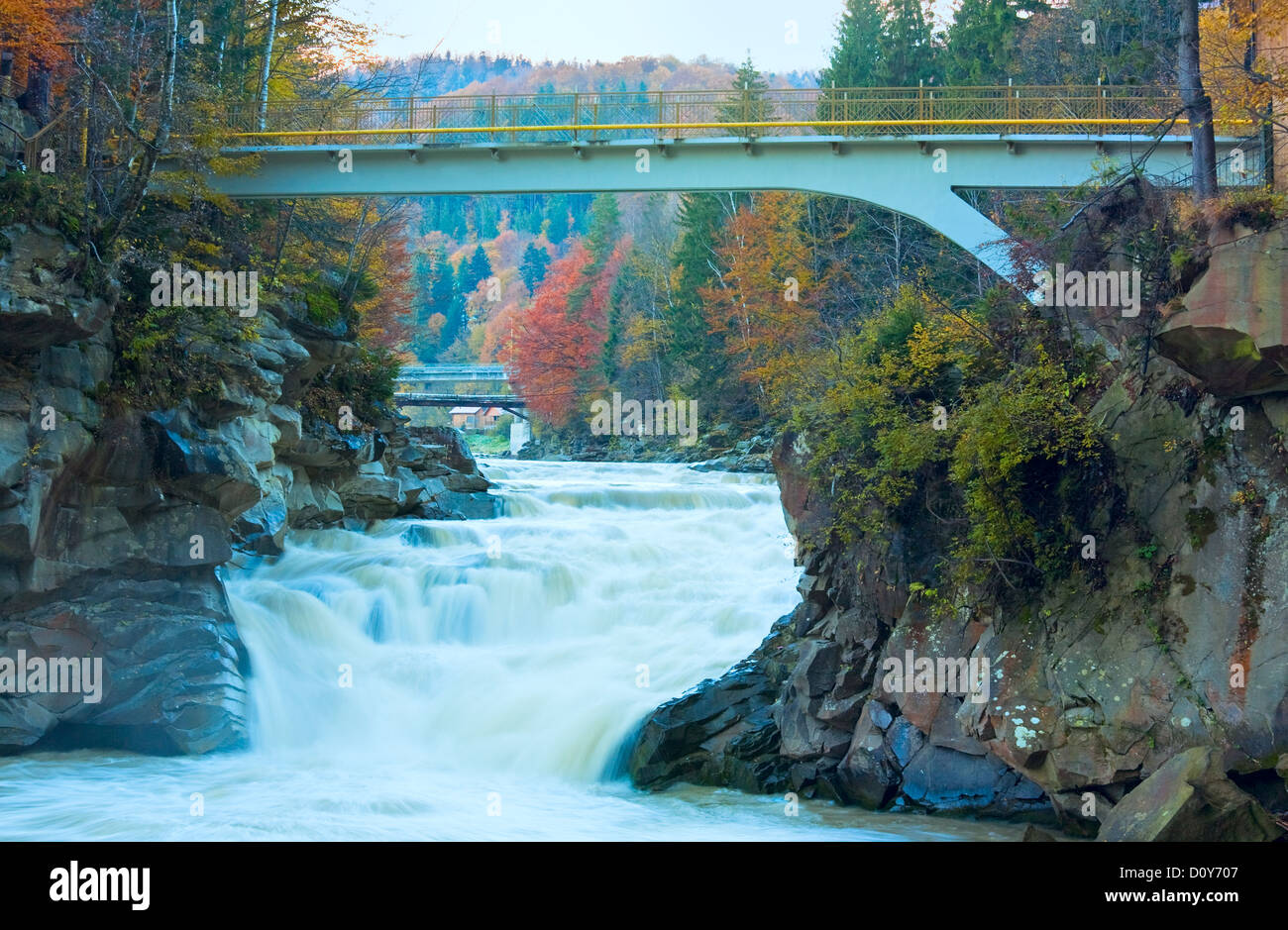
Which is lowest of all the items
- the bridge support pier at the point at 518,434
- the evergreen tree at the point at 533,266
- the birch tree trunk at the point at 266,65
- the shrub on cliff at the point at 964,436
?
Answer: the bridge support pier at the point at 518,434

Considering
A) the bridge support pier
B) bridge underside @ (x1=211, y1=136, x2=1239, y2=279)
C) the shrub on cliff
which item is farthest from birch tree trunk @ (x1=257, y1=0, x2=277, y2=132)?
the bridge support pier

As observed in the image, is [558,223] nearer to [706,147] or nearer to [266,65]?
[266,65]

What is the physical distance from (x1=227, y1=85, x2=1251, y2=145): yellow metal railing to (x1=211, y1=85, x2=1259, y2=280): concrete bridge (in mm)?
40

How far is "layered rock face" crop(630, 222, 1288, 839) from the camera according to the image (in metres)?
11.7

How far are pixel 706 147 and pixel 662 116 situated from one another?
1.18m

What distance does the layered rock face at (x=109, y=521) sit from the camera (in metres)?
15.9

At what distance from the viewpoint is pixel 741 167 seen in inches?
962

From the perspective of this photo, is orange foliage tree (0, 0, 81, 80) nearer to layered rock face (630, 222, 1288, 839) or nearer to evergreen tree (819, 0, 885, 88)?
layered rock face (630, 222, 1288, 839)

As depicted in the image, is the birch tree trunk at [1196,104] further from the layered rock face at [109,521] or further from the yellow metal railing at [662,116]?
the layered rock face at [109,521]

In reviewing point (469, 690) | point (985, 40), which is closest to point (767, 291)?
point (985, 40)

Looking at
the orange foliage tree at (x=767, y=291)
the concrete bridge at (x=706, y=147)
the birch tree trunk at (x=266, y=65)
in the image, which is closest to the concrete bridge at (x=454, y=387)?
the orange foliage tree at (x=767, y=291)

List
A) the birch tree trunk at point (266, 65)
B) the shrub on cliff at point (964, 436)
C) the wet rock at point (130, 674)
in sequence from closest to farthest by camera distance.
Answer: the shrub on cliff at point (964, 436) → the wet rock at point (130, 674) → the birch tree trunk at point (266, 65)

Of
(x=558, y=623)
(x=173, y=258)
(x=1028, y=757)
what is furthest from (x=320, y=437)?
(x=1028, y=757)

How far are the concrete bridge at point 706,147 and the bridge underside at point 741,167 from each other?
3 cm
